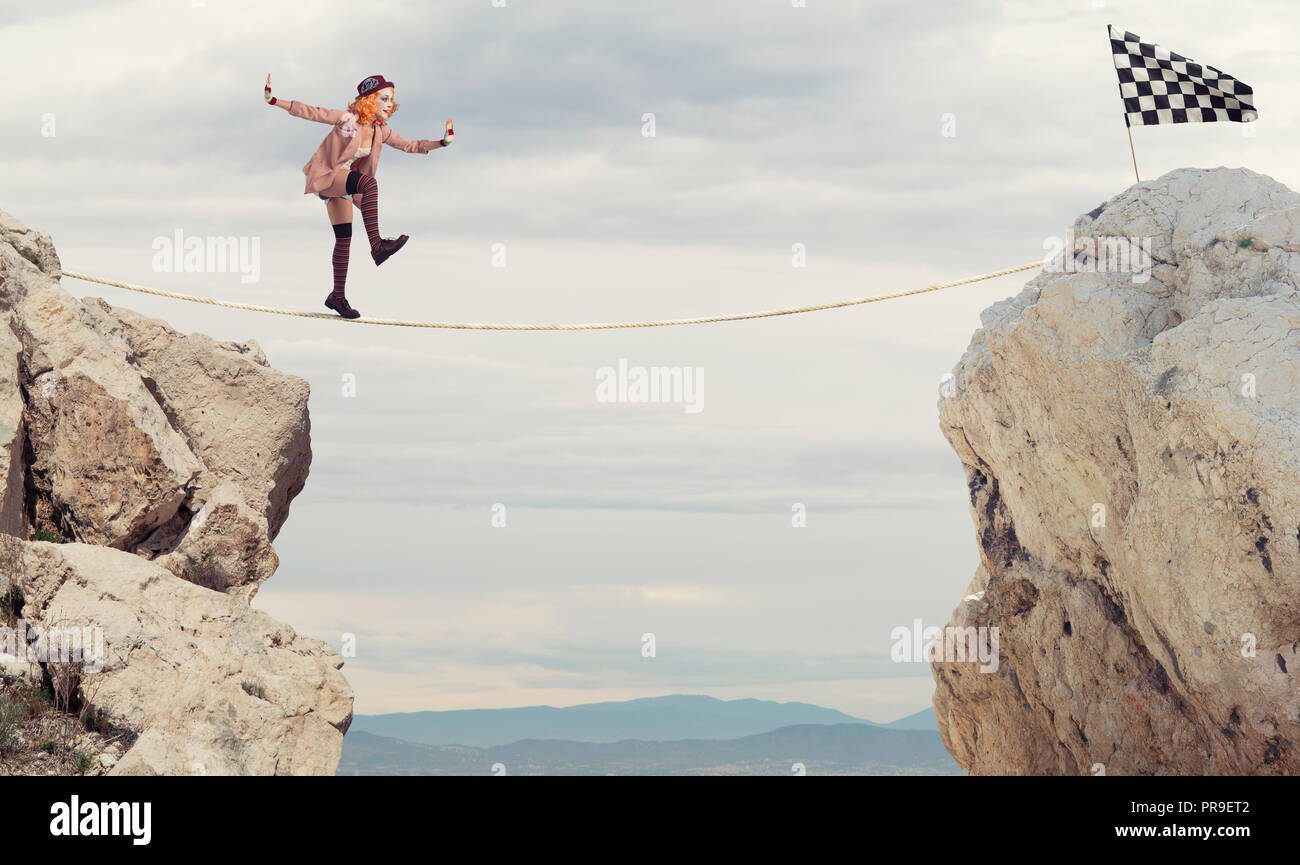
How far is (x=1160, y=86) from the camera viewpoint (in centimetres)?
1433

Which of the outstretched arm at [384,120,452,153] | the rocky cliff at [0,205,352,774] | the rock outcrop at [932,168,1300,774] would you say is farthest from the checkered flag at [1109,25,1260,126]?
the rocky cliff at [0,205,352,774]

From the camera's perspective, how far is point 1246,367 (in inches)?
456

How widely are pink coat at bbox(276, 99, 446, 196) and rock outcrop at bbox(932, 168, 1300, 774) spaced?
694 cm

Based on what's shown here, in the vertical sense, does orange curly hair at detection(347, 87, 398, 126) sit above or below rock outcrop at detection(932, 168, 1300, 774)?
above

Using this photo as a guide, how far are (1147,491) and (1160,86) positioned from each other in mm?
5064

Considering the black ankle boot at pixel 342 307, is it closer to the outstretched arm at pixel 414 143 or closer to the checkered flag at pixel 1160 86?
the outstretched arm at pixel 414 143

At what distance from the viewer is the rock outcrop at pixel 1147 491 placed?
1140 cm

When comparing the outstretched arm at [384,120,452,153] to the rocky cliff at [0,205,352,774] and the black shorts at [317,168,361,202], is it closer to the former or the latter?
the black shorts at [317,168,361,202]

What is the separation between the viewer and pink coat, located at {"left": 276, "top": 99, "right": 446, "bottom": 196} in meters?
13.2

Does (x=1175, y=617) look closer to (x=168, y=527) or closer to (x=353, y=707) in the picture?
(x=353, y=707)

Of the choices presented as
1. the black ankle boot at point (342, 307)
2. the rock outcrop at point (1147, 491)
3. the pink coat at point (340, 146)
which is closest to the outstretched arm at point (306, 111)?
the pink coat at point (340, 146)
